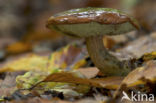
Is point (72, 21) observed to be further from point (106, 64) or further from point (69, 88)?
point (106, 64)

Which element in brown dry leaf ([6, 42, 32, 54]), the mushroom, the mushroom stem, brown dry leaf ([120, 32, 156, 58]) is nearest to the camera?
the mushroom

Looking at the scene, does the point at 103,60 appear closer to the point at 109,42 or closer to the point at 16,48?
the point at 109,42

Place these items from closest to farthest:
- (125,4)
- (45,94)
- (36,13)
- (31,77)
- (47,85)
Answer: (45,94), (47,85), (31,77), (125,4), (36,13)

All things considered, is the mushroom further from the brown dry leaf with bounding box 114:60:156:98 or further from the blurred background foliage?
the blurred background foliage

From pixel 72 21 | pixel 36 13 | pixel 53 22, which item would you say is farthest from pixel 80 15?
pixel 36 13

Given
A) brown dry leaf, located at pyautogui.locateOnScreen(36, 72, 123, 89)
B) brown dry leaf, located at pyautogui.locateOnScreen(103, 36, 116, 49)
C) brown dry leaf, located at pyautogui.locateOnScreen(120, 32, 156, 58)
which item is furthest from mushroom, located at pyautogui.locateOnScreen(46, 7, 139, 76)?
brown dry leaf, located at pyautogui.locateOnScreen(103, 36, 116, 49)

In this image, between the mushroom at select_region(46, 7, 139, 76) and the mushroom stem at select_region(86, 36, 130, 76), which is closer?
the mushroom at select_region(46, 7, 139, 76)

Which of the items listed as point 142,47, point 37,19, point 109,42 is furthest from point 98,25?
point 37,19

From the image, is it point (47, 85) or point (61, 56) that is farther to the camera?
point (61, 56)
